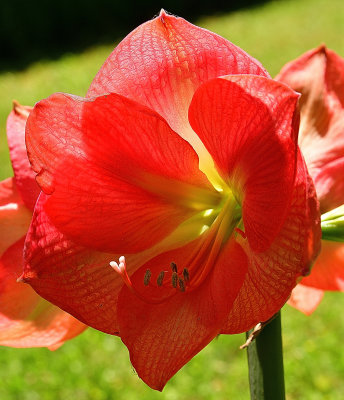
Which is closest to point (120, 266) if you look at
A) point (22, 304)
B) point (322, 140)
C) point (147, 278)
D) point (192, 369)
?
point (147, 278)

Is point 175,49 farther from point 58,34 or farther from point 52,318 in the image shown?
point 58,34

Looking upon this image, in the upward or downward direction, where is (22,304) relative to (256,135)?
downward

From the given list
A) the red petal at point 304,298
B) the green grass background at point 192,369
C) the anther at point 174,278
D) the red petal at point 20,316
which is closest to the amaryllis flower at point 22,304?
the red petal at point 20,316

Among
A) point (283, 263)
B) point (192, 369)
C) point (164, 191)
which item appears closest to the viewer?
point (283, 263)

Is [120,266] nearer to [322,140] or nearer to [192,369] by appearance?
[322,140]

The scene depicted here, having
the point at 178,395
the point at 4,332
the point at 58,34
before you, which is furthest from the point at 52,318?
the point at 58,34
